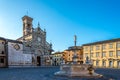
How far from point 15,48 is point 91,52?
2851 cm

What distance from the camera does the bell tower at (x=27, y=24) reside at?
6744 cm

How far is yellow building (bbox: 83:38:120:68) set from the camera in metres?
56.7

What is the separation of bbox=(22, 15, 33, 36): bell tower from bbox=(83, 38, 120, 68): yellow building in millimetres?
23160

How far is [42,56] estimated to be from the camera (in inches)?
A: 2589

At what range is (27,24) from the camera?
223ft

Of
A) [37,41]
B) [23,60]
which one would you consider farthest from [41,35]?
[23,60]

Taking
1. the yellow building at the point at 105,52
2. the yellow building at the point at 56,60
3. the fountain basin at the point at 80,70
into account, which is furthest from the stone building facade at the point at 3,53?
the fountain basin at the point at 80,70

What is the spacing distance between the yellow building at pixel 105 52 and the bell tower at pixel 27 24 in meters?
23.2

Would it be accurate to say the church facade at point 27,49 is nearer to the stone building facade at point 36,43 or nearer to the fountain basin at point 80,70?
the stone building facade at point 36,43

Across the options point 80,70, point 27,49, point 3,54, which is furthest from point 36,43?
point 80,70

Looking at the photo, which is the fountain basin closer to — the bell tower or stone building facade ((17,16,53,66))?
stone building facade ((17,16,53,66))

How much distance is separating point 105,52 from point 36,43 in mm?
24299

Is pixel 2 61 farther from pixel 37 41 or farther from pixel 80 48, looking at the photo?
pixel 80 48

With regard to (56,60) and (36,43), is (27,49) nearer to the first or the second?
(36,43)
